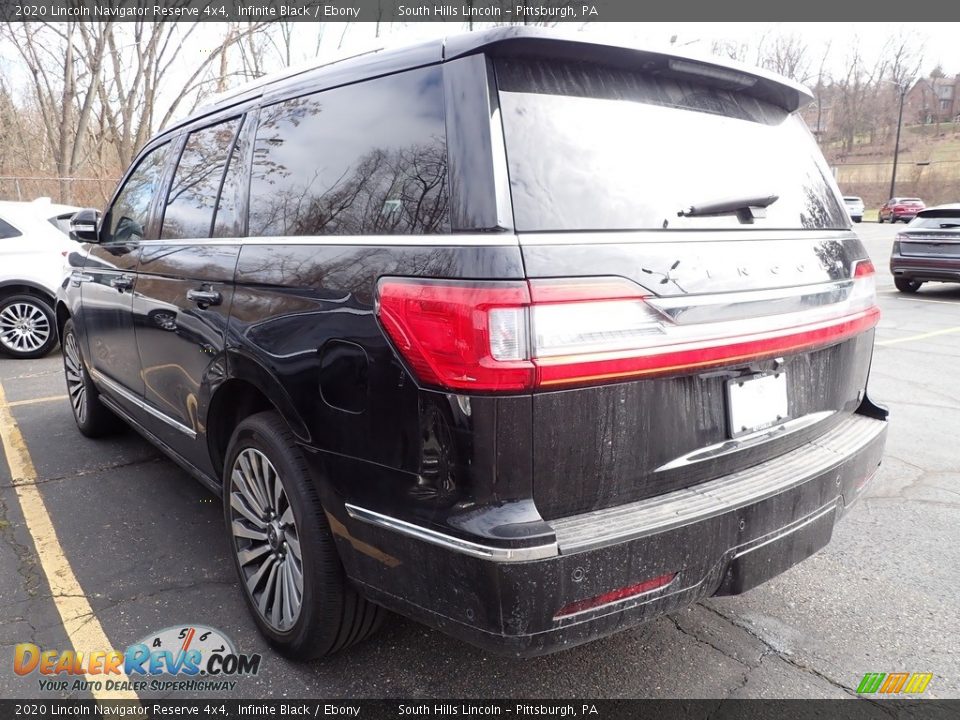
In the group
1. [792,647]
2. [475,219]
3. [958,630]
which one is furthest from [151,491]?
[958,630]

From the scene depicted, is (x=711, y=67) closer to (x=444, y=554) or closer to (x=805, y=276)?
(x=805, y=276)

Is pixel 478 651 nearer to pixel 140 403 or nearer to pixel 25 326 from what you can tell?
pixel 140 403

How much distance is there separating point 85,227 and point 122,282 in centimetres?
90

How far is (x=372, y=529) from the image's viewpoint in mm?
1954

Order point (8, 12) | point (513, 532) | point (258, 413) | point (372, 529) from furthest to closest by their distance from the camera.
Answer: point (8, 12) → point (258, 413) → point (372, 529) → point (513, 532)

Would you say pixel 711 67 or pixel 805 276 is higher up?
pixel 711 67

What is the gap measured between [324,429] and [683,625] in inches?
63.5

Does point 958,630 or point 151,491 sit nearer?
point 958,630

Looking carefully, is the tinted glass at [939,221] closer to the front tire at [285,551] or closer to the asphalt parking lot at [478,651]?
the asphalt parking lot at [478,651]

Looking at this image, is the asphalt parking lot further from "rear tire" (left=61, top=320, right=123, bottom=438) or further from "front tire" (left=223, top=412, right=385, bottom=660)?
"rear tire" (left=61, top=320, right=123, bottom=438)

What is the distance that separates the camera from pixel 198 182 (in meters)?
Answer: 3.07

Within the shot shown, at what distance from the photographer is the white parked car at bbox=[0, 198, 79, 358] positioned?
7535 mm

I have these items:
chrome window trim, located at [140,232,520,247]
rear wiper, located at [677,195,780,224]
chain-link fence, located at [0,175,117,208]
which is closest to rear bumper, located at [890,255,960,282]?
rear wiper, located at [677,195,780,224]
